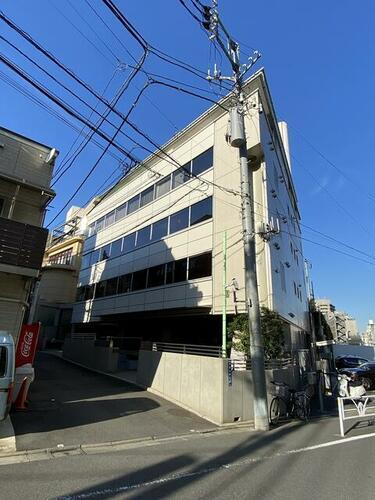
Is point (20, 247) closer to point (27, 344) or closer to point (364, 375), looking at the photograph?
point (27, 344)

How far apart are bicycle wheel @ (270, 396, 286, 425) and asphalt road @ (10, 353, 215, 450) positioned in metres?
2.30

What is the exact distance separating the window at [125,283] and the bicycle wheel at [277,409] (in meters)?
15.1

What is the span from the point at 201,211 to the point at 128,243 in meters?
8.32

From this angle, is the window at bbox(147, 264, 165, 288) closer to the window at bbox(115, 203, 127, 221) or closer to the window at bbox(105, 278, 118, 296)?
the window at bbox(105, 278, 118, 296)

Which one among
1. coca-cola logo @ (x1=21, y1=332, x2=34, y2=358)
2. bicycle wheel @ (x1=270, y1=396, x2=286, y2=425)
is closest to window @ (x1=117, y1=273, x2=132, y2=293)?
coca-cola logo @ (x1=21, y1=332, x2=34, y2=358)

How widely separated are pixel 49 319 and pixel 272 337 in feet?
99.1

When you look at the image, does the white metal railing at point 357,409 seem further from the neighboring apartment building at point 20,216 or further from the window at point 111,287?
the window at point 111,287

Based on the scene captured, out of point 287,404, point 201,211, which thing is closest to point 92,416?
point 287,404

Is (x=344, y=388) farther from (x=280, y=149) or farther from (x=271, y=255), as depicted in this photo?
(x=280, y=149)

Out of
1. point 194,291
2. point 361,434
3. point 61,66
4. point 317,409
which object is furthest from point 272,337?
point 61,66

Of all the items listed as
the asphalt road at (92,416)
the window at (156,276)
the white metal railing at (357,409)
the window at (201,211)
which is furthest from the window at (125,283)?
the white metal railing at (357,409)

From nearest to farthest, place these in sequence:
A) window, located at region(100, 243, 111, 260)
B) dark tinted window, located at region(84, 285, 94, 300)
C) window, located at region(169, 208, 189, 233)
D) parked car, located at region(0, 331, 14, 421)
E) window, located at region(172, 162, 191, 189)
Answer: parked car, located at region(0, 331, 14, 421)
window, located at region(169, 208, 189, 233)
window, located at region(172, 162, 191, 189)
window, located at region(100, 243, 111, 260)
dark tinted window, located at region(84, 285, 94, 300)

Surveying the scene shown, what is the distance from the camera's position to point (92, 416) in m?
10.1

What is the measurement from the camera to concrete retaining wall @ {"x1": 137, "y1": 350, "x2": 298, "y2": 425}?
35.9ft
